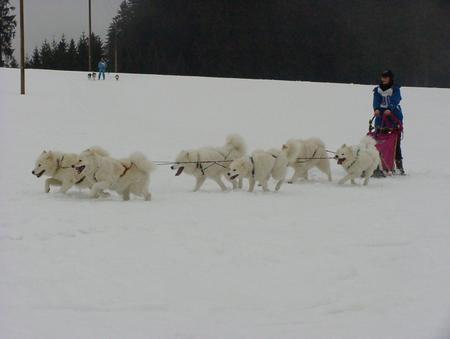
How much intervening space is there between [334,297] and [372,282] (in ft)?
1.40

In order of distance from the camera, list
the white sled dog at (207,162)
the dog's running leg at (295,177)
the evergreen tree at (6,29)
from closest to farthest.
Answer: the white sled dog at (207,162), the dog's running leg at (295,177), the evergreen tree at (6,29)

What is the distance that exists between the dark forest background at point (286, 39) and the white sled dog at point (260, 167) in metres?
10.2

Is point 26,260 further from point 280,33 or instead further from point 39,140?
point 280,33

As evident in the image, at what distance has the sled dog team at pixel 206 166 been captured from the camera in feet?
23.0

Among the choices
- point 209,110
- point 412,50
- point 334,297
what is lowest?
point 334,297

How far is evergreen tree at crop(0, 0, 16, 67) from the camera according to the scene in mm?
39659

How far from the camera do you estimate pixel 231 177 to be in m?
7.61

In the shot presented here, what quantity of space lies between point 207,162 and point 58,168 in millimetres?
1978

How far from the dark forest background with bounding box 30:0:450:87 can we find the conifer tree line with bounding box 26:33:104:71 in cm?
284

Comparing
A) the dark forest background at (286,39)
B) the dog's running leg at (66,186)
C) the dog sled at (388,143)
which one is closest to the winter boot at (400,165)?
the dog sled at (388,143)

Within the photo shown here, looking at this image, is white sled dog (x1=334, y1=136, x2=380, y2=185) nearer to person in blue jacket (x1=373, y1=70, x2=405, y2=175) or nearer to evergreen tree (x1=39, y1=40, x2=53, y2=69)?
person in blue jacket (x1=373, y1=70, x2=405, y2=175)

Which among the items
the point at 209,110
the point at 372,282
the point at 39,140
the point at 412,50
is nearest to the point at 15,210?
the point at 372,282

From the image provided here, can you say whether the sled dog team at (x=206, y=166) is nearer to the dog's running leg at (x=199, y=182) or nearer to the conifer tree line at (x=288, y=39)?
the dog's running leg at (x=199, y=182)

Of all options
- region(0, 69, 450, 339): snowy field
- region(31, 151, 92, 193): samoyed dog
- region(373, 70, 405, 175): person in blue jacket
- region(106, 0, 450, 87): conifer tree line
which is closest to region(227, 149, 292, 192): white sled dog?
region(0, 69, 450, 339): snowy field
